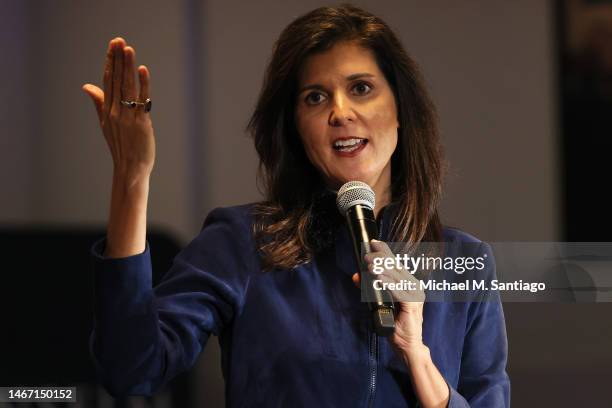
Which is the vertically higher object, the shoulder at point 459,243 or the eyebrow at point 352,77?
the eyebrow at point 352,77

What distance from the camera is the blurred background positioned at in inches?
73.6

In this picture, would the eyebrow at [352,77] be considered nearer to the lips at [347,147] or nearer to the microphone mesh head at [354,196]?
the lips at [347,147]

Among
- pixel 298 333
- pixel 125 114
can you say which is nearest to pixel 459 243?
pixel 298 333

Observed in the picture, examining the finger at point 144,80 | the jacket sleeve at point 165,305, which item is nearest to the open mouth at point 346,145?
the jacket sleeve at point 165,305

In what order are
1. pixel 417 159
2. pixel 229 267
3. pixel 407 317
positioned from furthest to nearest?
1. pixel 417 159
2. pixel 229 267
3. pixel 407 317

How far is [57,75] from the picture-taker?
6.15 ft

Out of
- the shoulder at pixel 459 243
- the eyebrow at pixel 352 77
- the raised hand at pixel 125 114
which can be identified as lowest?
the shoulder at pixel 459 243

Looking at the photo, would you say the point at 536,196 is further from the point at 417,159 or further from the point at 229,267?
the point at 229,267

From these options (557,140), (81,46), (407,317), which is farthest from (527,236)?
(81,46)

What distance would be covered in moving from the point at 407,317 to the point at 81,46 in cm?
98

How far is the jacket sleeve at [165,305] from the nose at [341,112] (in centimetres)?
23

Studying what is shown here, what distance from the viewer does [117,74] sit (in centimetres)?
112

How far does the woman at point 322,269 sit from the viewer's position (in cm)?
137

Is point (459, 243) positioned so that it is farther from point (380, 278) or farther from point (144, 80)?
point (144, 80)
